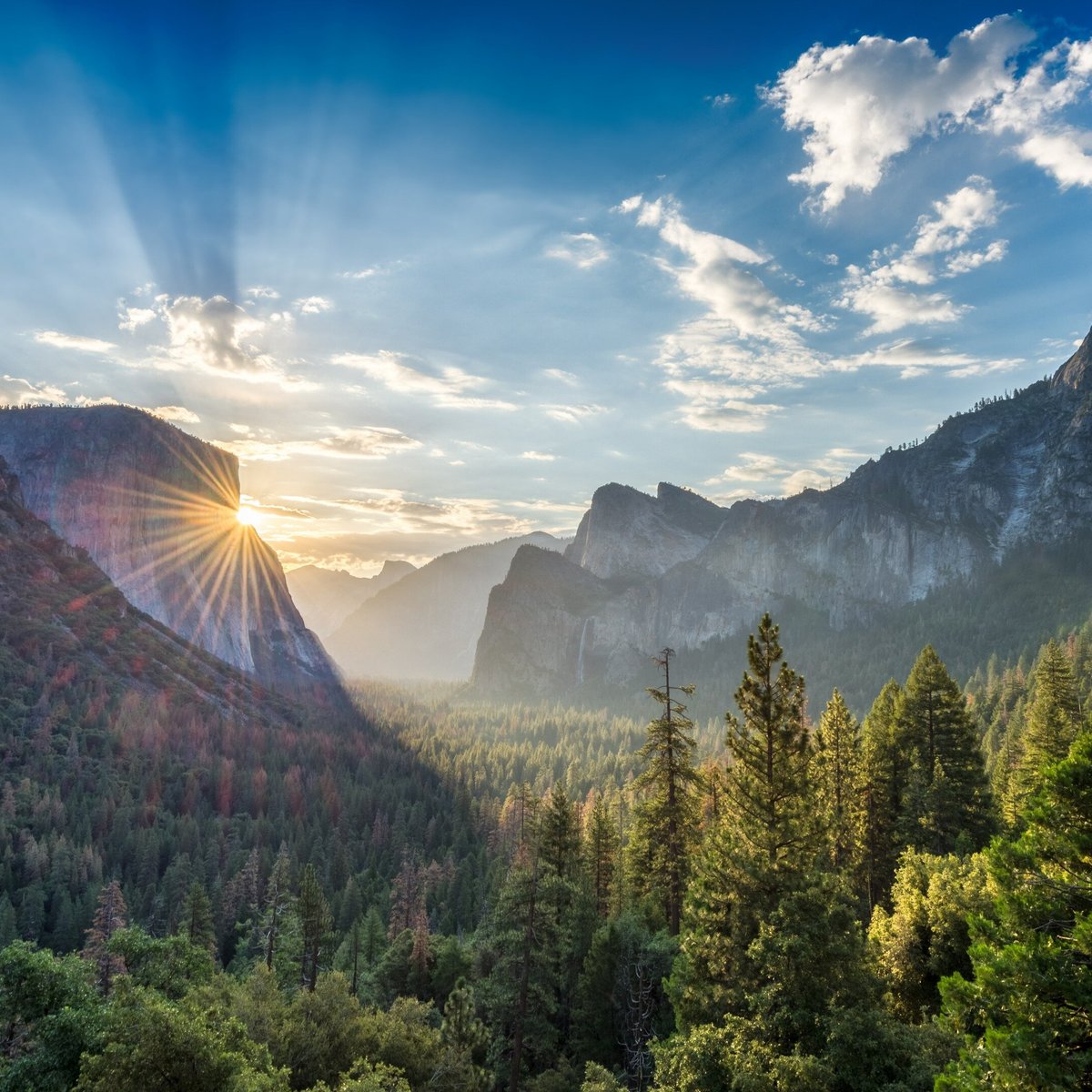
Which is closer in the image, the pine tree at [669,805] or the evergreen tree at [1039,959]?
the evergreen tree at [1039,959]

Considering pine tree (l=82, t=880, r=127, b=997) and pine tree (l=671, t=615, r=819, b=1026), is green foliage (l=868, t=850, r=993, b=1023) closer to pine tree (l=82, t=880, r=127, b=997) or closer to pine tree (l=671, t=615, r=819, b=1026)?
pine tree (l=671, t=615, r=819, b=1026)

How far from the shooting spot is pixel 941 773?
34438 millimetres

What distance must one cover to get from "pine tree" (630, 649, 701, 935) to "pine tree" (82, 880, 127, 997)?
32239 mm

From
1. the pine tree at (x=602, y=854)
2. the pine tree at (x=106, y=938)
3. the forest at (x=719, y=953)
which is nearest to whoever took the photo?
the forest at (x=719, y=953)

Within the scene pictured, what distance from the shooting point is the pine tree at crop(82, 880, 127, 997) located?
39325 millimetres

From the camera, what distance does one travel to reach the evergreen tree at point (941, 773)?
33312 millimetres

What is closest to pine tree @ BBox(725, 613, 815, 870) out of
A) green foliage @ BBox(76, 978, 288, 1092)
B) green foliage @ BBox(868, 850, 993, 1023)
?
green foliage @ BBox(868, 850, 993, 1023)

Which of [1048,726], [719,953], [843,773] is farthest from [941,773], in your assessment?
[719,953]

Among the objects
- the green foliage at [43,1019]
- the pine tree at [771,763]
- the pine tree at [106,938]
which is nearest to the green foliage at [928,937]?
the pine tree at [771,763]

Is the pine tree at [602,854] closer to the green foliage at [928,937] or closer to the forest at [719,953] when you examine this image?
the forest at [719,953]

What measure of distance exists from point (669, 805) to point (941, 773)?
15339mm

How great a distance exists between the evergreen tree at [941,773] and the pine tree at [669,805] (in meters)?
11.9

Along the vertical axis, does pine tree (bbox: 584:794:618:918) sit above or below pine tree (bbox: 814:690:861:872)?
below

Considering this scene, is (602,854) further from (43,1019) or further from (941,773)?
(43,1019)
